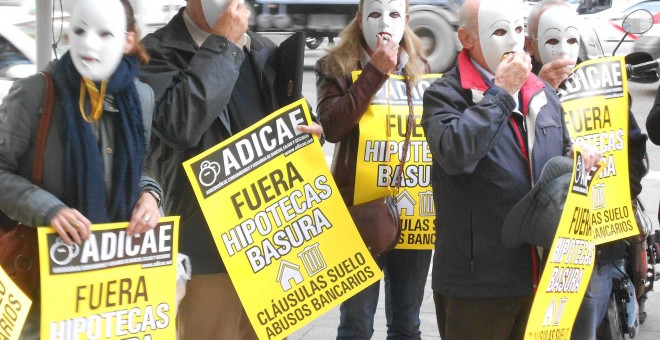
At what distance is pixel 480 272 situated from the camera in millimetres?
3840

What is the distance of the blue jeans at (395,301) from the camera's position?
4.68 metres

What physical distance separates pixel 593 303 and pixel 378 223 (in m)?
0.94

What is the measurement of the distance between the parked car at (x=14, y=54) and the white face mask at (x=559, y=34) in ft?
16.4

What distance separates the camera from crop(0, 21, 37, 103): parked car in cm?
856

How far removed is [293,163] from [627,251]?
190 cm

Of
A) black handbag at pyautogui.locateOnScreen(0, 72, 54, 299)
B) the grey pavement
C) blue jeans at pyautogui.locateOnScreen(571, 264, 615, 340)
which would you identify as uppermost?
black handbag at pyautogui.locateOnScreen(0, 72, 54, 299)

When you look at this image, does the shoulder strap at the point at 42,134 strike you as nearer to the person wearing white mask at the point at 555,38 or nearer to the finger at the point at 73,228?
the finger at the point at 73,228

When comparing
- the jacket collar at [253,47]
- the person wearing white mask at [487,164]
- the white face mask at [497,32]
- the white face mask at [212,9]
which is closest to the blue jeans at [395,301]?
the person wearing white mask at [487,164]

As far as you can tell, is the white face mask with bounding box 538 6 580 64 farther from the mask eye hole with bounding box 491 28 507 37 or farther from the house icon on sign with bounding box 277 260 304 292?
the house icon on sign with bounding box 277 260 304 292

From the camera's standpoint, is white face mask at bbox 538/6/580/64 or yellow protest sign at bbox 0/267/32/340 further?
white face mask at bbox 538/6/580/64

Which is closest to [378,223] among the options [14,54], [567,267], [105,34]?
[567,267]

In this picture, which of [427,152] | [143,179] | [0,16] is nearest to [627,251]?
[427,152]

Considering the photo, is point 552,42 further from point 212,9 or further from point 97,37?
point 97,37

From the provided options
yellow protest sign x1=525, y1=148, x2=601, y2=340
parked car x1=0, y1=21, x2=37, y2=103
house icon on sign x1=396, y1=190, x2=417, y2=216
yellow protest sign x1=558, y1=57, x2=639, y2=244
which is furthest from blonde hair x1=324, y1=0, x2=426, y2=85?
parked car x1=0, y1=21, x2=37, y2=103
